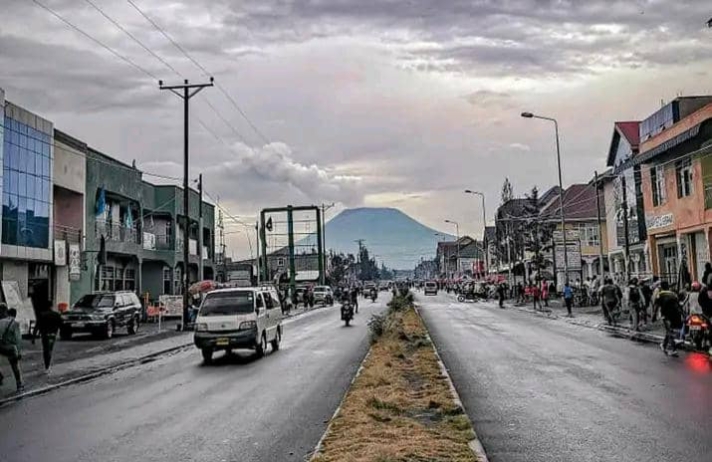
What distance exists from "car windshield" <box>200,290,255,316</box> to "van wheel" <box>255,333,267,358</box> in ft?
3.29

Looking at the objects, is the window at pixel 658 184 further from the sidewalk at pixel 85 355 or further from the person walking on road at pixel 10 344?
the person walking on road at pixel 10 344

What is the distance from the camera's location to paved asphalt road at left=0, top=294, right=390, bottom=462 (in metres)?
10.0

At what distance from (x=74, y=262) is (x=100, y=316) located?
6.70 m

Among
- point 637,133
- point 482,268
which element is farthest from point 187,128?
point 482,268

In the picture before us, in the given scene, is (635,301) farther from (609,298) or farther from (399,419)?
(399,419)

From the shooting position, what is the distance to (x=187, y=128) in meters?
37.7

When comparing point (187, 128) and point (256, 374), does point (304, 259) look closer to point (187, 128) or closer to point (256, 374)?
point (187, 128)

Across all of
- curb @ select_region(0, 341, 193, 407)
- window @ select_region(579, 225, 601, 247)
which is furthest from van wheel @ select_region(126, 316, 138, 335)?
window @ select_region(579, 225, 601, 247)

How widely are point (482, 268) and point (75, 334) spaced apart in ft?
307

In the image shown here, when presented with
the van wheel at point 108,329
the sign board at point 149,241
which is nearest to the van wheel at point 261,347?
the van wheel at point 108,329

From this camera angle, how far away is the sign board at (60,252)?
36188 mm

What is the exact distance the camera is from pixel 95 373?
67.5ft

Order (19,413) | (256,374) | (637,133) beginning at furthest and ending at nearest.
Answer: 1. (637,133)
2. (256,374)
3. (19,413)

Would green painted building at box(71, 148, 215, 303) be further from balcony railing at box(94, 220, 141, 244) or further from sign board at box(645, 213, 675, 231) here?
sign board at box(645, 213, 675, 231)
